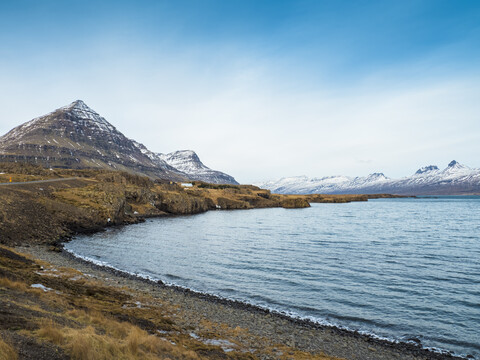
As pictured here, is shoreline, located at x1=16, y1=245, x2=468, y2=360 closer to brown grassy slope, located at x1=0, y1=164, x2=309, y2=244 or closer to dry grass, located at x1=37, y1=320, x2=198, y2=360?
dry grass, located at x1=37, y1=320, x2=198, y2=360

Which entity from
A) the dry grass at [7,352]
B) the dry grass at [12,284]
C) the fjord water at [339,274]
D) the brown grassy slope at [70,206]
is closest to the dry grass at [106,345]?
the dry grass at [7,352]

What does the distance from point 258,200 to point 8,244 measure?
128 meters

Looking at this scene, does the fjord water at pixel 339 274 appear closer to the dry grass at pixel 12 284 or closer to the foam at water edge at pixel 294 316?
the foam at water edge at pixel 294 316

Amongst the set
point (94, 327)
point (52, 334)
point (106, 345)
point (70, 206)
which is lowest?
point (94, 327)

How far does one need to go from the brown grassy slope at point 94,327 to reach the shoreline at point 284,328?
1201mm

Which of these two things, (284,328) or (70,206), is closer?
(284,328)

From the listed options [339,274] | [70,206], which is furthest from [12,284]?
[70,206]

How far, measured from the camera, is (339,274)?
28.8 m

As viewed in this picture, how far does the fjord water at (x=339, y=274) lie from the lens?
62.6 ft

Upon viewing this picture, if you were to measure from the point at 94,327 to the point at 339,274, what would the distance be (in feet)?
75.7

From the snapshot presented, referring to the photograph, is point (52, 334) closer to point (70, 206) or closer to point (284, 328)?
point (284, 328)

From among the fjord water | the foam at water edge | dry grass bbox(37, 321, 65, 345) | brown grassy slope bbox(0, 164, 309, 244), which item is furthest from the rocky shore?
brown grassy slope bbox(0, 164, 309, 244)

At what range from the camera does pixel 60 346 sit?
9.12m

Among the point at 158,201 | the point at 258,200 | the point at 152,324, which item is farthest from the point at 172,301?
the point at 258,200
